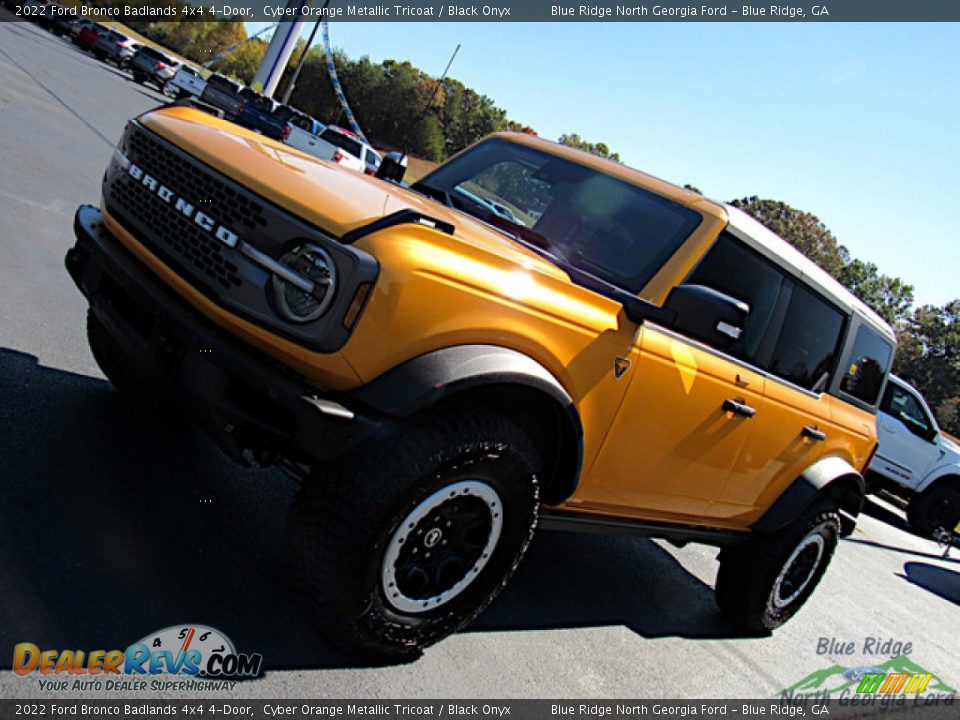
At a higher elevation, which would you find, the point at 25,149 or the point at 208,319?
the point at 208,319

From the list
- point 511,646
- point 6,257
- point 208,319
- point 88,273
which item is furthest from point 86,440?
point 6,257

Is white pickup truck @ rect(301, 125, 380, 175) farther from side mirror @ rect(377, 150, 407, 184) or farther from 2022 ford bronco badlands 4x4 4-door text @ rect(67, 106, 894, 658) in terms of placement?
2022 ford bronco badlands 4x4 4-door text @ rect(67, 106, 894, 658)

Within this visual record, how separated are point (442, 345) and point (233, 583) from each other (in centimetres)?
134

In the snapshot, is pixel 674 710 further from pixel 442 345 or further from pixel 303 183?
pixel 303 183

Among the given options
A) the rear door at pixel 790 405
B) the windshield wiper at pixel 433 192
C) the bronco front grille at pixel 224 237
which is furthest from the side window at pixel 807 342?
the bronco front grille at pixel 224 237

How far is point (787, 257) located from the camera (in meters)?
4.38

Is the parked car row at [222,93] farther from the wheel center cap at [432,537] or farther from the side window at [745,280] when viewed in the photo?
the wheel center cap at [432,537]

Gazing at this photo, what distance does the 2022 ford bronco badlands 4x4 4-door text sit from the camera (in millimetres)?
2637

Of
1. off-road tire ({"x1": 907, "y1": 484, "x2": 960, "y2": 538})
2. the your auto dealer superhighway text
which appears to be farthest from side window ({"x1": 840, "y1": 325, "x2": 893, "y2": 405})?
off-road tire ({"x1": 907, "y1": 484, "x2": 960, "y2": 538})

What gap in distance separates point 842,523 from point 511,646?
8.95ft

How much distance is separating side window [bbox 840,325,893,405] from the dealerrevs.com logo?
12.7 feet

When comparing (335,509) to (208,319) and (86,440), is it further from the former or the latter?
(86,440)

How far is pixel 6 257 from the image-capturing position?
587 cm

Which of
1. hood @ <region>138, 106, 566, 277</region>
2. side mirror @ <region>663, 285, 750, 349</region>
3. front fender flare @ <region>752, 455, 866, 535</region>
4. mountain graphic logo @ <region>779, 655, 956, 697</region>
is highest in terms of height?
side mirror @ <region>663, 285, 750, 349</region>
